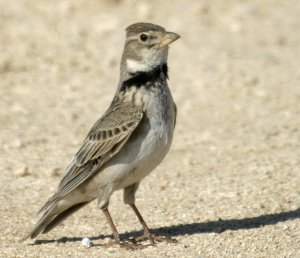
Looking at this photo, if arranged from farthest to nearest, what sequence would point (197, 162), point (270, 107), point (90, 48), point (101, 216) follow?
point (90, 48), point (270, 107), point (197, 162), point (101, 216)

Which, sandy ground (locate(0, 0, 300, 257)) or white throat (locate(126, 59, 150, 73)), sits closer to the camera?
white throat (locate(126, 59, 150, 73))

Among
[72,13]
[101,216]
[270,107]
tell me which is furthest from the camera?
[72,13]

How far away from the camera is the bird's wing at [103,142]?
9125 mm

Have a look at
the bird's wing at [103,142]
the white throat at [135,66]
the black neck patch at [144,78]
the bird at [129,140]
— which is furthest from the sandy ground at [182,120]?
the white throat at [135,66]

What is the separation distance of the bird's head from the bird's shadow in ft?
5.27

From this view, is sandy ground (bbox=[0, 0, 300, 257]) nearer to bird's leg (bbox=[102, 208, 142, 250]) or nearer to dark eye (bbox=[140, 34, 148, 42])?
bird's leg (bbox=[102, 208, 142, 250])

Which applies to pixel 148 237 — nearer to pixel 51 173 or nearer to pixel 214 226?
pixel 214 226

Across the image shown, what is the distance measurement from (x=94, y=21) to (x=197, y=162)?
18.2 feet

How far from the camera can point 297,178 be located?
11273 mm

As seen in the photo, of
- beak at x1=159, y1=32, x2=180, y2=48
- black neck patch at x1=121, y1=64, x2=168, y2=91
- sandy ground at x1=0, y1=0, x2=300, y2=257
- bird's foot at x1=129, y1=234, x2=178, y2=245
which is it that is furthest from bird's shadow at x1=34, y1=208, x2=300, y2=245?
beak at x1=159, y1=32, x2=180, y2=48

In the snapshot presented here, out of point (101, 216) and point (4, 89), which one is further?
point (4, 89)

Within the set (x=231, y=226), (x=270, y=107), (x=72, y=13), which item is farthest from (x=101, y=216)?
(x=72, y=13)

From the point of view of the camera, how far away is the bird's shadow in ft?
31.8

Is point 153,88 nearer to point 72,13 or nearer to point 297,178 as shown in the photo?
point 297,178
